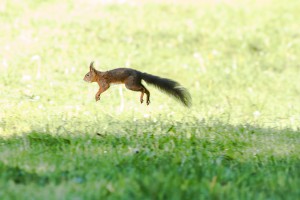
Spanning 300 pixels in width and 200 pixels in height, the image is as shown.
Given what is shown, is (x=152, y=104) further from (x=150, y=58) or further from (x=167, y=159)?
(x=150, y=58)

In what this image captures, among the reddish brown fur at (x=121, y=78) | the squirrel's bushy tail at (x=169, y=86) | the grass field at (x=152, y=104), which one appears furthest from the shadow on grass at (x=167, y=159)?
the reddish brown fur at (x=121, y=78)

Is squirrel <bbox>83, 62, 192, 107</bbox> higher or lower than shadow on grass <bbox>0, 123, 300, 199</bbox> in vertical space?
higher

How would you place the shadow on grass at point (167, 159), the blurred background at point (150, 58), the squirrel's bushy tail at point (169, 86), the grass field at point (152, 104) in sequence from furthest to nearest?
the blurred background at point (150, 58) → the squirrel's bushy tail at point (169, 86) → the grass field at point (152, 104) → the shadow on grass at point (167, 159)

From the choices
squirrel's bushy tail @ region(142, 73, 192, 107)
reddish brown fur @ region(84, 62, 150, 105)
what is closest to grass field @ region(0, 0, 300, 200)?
squirrel's bushy tail @ region(142, 73, 192, 107)

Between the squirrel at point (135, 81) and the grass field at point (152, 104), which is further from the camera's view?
the squirrel at point (135, 81)

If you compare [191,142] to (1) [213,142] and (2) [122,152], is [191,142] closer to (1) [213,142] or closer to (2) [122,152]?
(1) [213,142]

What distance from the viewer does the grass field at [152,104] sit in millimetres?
4910

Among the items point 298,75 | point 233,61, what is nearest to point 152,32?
point 233,61

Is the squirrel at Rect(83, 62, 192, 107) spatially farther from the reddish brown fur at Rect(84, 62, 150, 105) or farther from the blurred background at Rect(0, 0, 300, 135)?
the blurred background at Rect(0, 0, 300, 135)

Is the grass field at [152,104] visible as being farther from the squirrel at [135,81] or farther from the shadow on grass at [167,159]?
the squirrel at [135,81]

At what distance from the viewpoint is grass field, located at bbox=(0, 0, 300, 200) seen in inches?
193

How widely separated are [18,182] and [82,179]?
0.42 m

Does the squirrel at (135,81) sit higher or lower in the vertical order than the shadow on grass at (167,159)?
higher

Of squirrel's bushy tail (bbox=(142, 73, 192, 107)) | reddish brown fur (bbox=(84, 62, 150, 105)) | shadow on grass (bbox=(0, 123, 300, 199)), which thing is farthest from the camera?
squirrel's bushy tail (bbox=(142, 73, 192, 107))
